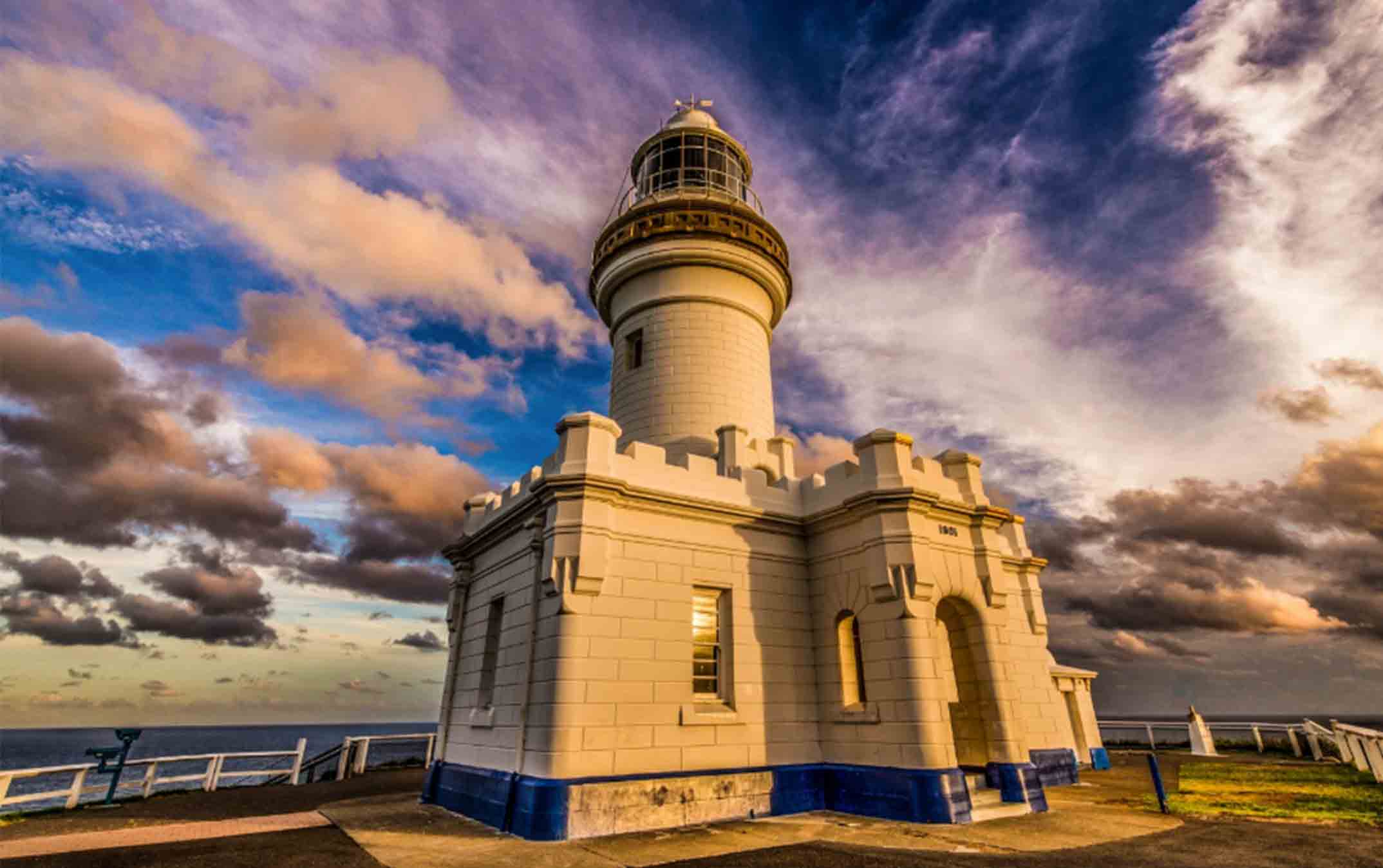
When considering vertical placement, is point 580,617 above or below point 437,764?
above

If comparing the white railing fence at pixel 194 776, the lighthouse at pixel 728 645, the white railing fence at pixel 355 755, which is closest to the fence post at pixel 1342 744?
the lighthouse at pixel 728 645

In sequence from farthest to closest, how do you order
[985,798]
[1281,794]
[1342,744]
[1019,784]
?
1. [1342,744]
2. [1281,794]
3. [1019,784]
4. [985,798]

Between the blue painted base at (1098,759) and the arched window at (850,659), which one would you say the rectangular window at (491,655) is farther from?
the blue painted base at (1098,759)

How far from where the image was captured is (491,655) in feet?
45.6

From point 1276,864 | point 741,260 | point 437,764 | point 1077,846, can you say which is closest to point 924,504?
point 1077,846

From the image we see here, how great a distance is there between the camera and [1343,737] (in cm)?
1933

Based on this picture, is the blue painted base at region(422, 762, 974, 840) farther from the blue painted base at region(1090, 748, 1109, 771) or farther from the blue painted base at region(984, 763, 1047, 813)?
the blue painted base at region(1090, 748, 1109, 771)

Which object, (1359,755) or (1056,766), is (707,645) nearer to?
(1056,766)

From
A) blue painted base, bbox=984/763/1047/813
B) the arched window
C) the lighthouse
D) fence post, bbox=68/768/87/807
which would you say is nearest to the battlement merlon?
the lighthouse

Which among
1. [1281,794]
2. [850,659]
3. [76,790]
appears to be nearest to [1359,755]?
[1281,794]

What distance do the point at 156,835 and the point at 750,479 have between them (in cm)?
1203

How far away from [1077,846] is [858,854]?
3401 millimetres

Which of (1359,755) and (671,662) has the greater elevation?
(671,662)

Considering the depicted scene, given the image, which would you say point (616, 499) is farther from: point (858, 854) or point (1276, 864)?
point (1276, 864)
